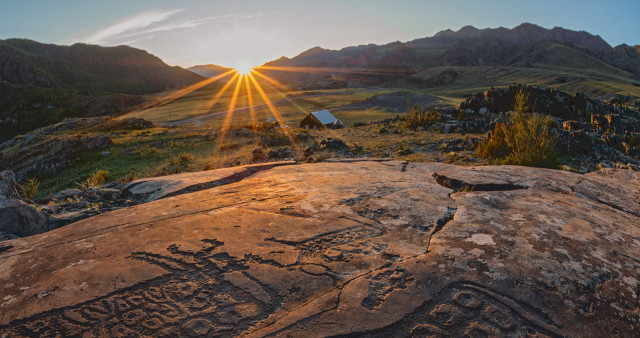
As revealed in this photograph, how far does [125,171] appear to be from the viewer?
1221 cm

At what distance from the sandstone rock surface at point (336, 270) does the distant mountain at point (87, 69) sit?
9976 cm

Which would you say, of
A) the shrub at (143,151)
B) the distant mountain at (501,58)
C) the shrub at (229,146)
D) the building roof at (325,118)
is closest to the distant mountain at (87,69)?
the distant mountain at (501,58)

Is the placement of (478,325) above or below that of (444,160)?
above

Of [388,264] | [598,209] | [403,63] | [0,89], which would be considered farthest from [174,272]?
[403,63]

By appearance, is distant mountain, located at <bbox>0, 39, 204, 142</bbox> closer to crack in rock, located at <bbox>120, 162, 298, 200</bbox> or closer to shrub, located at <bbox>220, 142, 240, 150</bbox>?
shrub, located at <bbox>220, 142, 240, 150</bbox>

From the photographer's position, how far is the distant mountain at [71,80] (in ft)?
172

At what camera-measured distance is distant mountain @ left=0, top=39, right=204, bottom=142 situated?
52562 millimetres

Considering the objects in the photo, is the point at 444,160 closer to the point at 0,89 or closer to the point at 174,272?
the point at 174,272

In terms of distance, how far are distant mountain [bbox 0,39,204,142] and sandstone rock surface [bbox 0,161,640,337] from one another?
53612 mm

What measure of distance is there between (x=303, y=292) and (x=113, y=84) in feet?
391

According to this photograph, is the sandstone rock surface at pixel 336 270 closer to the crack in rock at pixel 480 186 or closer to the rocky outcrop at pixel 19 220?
the crack in rock at pixel 480 186

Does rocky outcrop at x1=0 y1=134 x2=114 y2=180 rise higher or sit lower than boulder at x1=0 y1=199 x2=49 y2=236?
lower

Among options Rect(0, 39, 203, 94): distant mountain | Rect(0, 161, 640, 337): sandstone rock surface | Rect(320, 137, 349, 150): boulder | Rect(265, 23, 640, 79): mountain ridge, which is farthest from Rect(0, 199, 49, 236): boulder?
Rect(265, 23, 640, 79): mountain ridge

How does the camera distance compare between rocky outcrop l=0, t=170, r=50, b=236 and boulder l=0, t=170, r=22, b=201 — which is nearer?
rocky outcrop l=0, t=170, r=50, b=236
